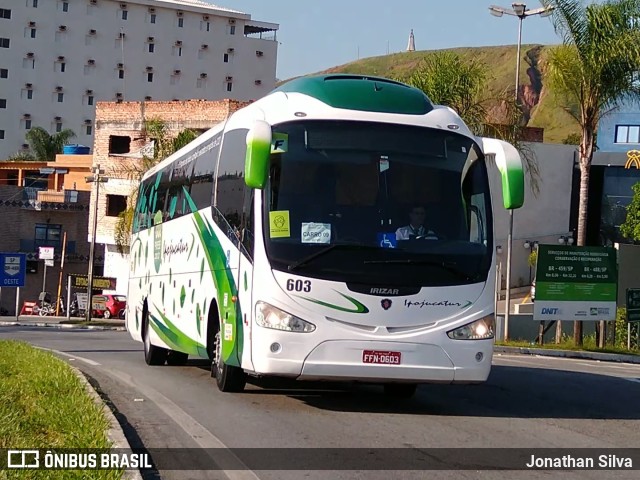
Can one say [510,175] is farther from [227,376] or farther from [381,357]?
[227,376]

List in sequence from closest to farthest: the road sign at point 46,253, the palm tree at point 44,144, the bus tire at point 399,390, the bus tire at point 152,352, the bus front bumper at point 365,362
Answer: the bus front bumper at point 365,362 → the bus tire at point 399,390 → the bus tire at point 152,352 → the road sign at point 46,253 → the palm tree at point 44,144

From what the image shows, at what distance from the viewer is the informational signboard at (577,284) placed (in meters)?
29.4

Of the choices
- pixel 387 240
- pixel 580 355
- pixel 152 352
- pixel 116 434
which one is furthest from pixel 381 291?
pixel 580 355

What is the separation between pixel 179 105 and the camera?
66.2 meters

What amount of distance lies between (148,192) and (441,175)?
10259 mm

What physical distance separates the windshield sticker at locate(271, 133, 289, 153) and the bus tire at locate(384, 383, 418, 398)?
133 inches

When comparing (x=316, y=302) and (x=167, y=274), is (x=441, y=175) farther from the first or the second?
(x=167, y=274)

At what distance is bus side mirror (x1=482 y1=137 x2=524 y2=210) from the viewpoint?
37.0 ft

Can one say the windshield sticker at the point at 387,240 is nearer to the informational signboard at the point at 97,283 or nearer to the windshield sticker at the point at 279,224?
the windshield sticker at the point at 279,224

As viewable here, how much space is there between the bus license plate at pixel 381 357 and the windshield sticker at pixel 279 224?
1.51 meters

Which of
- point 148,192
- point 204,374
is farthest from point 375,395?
point 148,192

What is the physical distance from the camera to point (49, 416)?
9.75 meters

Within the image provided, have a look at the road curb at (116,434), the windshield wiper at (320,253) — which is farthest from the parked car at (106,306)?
the windshield wiper at (320,253)

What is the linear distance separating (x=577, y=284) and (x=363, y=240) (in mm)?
19971
